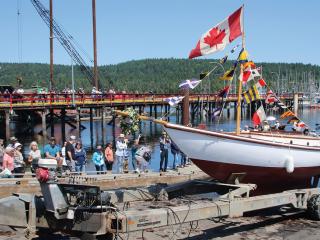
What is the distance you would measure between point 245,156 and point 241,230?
5.35 feet

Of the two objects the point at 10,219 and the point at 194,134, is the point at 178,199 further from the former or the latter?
the point at 10,219

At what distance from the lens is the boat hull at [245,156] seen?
1021 centimetres

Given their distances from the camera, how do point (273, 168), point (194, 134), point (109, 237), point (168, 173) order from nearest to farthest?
point (109, 237)
point (194, 134)
point (273, 168)
point (168, 173)

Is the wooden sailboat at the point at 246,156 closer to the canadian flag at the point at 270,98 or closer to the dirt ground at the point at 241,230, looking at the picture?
the dirt ground at the point at 241,230

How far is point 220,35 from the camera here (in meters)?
10.6

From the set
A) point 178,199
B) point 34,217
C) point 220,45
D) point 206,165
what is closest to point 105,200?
point 34,217

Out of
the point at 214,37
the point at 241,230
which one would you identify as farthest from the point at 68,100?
the point at 241,230

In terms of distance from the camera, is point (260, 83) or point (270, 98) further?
point (270, 98)

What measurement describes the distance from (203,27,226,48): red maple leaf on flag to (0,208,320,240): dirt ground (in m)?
3.90

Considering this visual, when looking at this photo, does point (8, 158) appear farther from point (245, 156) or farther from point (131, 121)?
point (245, 156)

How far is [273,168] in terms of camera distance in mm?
11000

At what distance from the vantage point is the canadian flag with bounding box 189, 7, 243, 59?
10539 millimetres

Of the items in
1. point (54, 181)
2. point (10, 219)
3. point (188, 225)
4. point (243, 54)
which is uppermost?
point (243, 54)

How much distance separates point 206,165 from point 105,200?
3.41 metres
